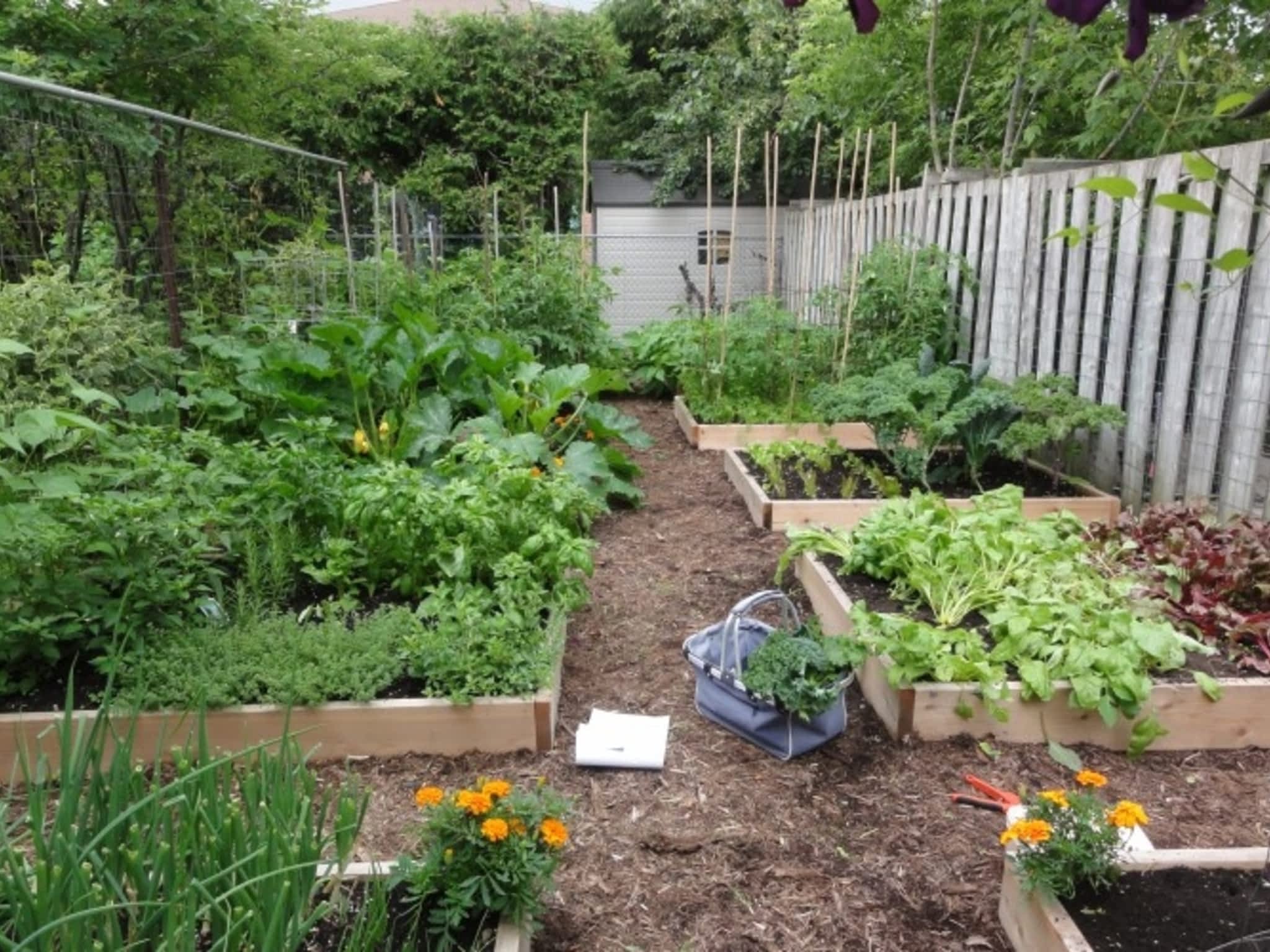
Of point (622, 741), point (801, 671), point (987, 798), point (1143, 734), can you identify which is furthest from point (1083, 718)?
point (622, 741)

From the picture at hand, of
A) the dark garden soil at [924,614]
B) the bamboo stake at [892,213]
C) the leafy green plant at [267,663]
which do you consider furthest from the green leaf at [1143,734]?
the bamboo stake at [892,213]

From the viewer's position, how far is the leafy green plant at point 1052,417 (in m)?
4.30

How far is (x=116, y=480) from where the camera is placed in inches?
114

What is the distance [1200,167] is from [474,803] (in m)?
1.62

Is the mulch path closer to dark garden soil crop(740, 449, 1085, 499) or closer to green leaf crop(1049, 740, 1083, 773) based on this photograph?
green leaf crop(1049, 740, 1083, 773)

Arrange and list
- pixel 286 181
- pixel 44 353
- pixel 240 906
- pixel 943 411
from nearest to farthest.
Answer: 1. pixel 240 906
2. pixel 44 353
3. pixel 943 411
4. pixel 286 181

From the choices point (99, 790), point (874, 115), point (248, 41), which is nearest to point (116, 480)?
point (99, 790)

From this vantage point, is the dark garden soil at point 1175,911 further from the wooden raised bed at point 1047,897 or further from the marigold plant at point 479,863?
the marigold plant at point 479,863

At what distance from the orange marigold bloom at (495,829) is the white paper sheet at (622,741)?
94 cm

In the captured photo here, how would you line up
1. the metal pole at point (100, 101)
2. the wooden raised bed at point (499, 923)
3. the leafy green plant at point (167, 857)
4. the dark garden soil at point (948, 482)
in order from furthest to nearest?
the dark garden soil at point (948, 482) → the metal pole at point (100, 101) → the wooden raised bed at point (499, 923) → the leafy green plant at point (167, 857)

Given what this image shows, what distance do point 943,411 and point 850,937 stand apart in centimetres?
322

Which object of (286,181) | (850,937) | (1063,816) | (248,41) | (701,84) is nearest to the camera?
(1063,816)

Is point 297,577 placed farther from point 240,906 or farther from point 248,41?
point 248,41

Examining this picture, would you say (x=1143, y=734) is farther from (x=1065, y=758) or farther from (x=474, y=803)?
(x=474, y=803)
